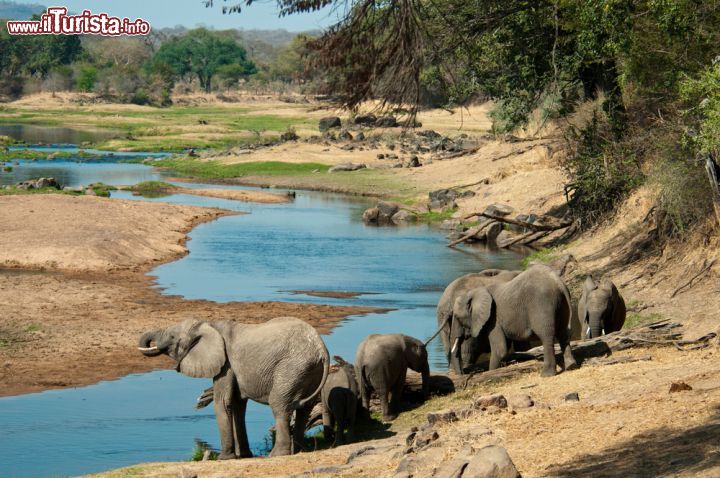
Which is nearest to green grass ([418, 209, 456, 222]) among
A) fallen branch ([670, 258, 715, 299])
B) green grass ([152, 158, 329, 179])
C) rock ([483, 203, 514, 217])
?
rock ([483, 203, 514, 217])

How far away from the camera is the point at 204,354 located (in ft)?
46.8

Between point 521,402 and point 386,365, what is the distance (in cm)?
275

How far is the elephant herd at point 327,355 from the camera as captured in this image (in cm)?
1400

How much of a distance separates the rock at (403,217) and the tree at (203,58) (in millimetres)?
130912

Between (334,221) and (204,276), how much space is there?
1411 cm

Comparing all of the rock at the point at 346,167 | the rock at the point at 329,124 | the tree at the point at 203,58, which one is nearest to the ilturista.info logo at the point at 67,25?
the tree at the point at 203,58

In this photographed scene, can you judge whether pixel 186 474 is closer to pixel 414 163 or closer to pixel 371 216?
pixel 371 216

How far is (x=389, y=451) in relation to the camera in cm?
1201

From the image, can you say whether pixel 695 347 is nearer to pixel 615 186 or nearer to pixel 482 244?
pixel 615 186

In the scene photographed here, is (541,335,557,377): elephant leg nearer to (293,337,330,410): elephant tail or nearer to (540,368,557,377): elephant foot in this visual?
(540,368,557,377): elephant foot

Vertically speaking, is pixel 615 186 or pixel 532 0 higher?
pixel 532 0

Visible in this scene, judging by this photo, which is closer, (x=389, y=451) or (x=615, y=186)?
(x=389, y=451)

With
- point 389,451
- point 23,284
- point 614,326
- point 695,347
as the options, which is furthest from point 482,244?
point 389,451

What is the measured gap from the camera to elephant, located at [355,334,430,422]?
15047 mm
